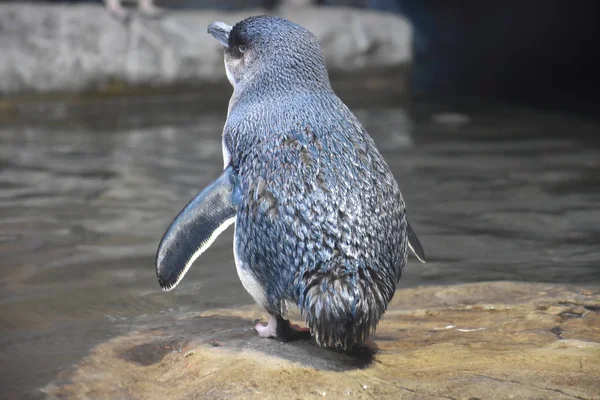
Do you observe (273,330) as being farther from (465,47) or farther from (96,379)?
(465,47)

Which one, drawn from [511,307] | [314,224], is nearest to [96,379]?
[314,224]

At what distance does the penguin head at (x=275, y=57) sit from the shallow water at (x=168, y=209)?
1082 mm

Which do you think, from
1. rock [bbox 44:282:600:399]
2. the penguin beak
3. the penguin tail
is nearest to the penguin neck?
→ the penguin beak

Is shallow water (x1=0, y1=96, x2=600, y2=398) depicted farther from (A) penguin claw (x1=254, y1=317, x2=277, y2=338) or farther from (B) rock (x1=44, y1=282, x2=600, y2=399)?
(A) penguin claw (x1=254, y1=317, x2=277, y2=338)

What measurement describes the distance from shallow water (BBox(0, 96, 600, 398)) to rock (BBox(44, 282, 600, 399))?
0.24 m

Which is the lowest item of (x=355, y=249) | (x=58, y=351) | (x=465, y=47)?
(x=58, y=351)

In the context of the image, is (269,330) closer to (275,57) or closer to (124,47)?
(275,57)

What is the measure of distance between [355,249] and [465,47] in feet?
49.5

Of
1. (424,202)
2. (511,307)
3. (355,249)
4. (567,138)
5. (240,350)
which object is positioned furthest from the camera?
(567,138)

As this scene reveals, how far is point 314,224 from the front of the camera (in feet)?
7.77

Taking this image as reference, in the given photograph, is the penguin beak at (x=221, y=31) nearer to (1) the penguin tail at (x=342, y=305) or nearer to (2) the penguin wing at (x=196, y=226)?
(2) the penguin wing at (x=196, y=226)

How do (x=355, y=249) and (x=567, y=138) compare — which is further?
(x=567, y=138)

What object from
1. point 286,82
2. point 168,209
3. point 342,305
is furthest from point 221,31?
point 168,209

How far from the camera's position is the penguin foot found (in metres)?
2.67
